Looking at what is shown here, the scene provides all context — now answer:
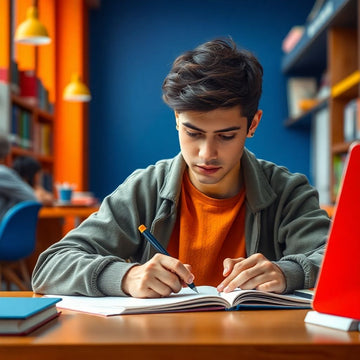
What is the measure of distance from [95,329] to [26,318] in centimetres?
9

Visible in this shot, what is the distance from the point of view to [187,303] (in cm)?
97

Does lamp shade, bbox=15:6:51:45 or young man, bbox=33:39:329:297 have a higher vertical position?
lamp shade, bbox=15:6:51:45

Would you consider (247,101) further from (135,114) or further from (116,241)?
(135,114)

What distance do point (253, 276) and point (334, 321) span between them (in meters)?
0.26

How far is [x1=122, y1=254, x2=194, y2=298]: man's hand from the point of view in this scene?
104cm

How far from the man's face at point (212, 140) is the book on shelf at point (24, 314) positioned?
1.76 feet

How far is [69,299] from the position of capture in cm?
108

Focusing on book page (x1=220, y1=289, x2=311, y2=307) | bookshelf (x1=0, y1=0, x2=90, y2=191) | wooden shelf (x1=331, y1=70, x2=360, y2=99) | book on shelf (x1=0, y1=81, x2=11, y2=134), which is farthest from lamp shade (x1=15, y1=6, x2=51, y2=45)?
book page (x1=220, y1=289, x2=311, y2=307)

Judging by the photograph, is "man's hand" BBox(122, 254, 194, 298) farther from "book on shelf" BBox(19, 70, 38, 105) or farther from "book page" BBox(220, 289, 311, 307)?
"book on shelf" BBox(19, 70, 38, 105)

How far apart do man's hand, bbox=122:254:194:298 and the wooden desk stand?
18 cm

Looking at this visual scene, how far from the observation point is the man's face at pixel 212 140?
130 centimetres

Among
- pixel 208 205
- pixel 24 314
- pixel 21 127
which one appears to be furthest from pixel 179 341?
pixel 21 127

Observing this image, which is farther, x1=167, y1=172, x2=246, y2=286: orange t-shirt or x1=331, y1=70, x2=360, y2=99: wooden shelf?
x1=331, y1=70, x2=360, y2=99: wooden shelf

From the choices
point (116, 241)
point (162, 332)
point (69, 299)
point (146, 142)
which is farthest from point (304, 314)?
point (146, 142)
